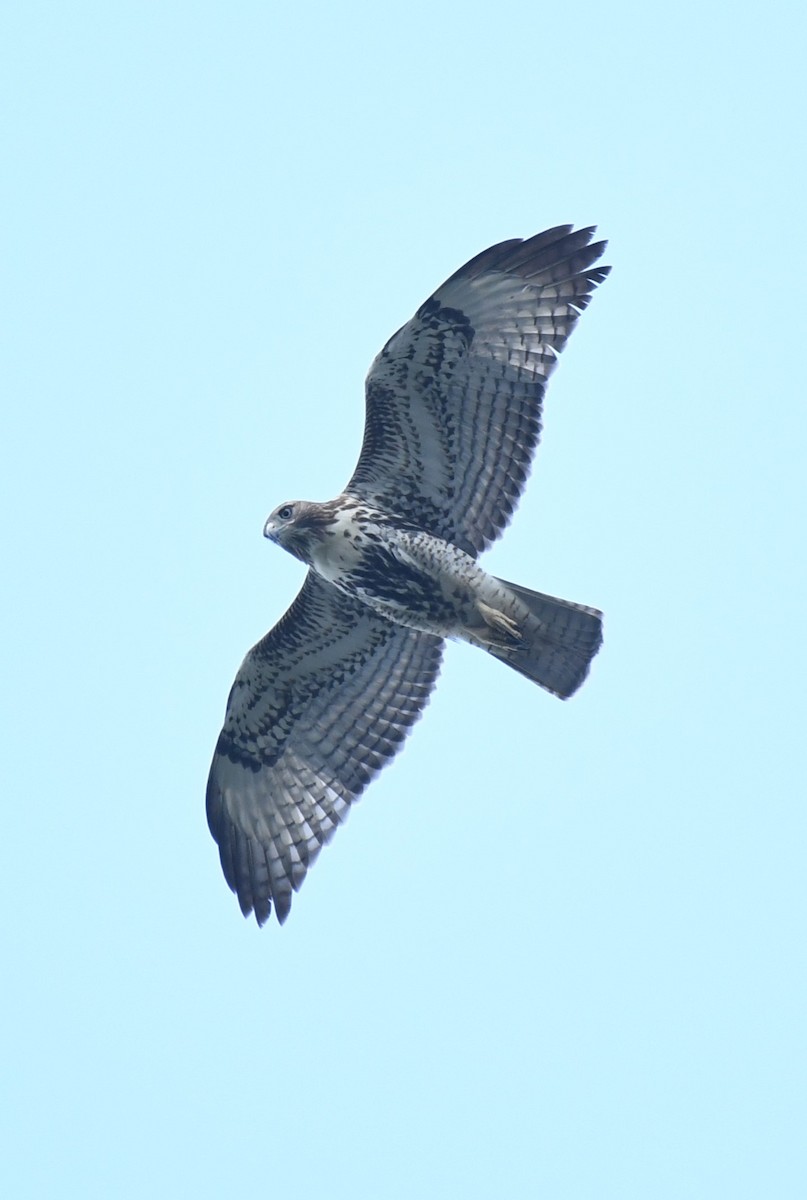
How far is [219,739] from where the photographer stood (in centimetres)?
1248

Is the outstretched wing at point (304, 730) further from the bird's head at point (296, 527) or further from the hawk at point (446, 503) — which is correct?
the bird's head at point (296, 527)

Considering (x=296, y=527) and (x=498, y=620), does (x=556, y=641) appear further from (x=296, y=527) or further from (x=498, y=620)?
(x=296, y=527)

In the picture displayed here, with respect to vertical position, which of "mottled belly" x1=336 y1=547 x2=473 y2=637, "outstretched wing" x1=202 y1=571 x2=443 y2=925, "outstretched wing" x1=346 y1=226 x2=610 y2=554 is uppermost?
"outstretched wing" x1=346 y1=226 x2=610 y2=554

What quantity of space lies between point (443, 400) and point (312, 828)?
9.80 feet

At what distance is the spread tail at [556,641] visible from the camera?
11.3 m

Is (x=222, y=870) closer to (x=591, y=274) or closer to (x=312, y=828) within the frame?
(x=312, y=828)

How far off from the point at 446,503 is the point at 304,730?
6.33 ft

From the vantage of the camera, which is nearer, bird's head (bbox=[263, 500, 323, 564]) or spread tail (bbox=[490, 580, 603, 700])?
spread tail (bbox=[490, 580, 603, 700])

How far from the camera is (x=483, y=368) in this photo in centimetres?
1132

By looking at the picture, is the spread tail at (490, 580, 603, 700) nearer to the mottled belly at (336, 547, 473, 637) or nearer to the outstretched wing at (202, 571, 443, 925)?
the mottled belly at (336, 547, 473, 637)

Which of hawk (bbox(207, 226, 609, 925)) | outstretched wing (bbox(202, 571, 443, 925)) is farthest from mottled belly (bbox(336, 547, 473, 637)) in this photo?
outstretched wing (bbox(202, 571, 443, 925))

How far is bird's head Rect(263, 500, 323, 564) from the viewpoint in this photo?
11539mm

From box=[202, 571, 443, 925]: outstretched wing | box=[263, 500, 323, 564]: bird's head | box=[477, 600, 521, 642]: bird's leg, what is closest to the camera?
box=[477, 600, 521, 642]: bird's leg

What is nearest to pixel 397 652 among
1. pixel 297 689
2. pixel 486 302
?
pixel 297 689
